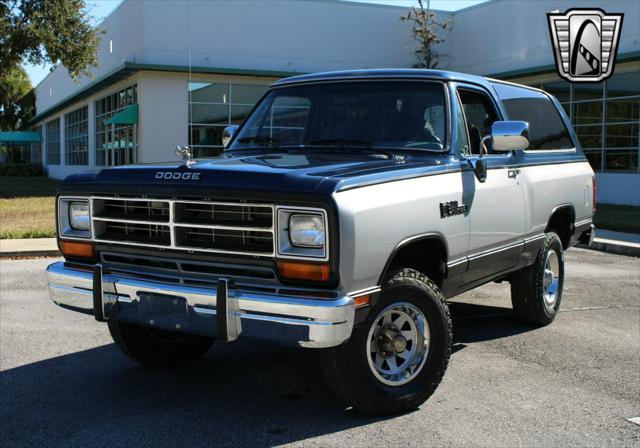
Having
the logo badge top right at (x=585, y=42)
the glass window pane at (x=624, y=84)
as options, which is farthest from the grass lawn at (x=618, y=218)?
the logo badge top right at (x=585, y=42)

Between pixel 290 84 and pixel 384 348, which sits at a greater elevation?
pixel 290 84

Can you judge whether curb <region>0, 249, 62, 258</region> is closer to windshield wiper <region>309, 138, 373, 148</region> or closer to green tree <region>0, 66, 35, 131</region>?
windshield wiper <region>309, 138, 373, 148</region>

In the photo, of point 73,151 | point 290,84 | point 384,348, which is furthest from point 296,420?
point 73,151

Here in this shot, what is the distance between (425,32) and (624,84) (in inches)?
326

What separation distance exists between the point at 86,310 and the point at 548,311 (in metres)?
4.17

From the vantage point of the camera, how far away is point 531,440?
3.87 m

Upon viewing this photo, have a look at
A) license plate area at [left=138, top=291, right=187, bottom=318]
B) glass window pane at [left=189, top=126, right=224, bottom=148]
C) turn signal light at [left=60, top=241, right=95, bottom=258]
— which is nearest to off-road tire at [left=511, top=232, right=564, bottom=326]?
license plate area at [left=138, top=291, right=187, bottom=318]

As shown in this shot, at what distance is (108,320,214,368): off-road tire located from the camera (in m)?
4.92

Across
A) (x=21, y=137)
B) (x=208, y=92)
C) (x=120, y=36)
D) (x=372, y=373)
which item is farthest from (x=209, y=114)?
(x=21, y=137)

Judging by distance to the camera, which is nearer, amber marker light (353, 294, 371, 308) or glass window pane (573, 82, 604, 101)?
amber marker light (353, 294, 371, 308)

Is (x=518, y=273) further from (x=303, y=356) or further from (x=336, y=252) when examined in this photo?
(x=336, y=252)

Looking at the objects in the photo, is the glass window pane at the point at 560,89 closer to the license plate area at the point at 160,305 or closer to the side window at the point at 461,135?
the side window at the point at 461,135

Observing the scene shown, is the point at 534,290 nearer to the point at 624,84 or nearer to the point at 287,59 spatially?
the point at 624,84

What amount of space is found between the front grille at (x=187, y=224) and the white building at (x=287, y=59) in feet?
62.2
